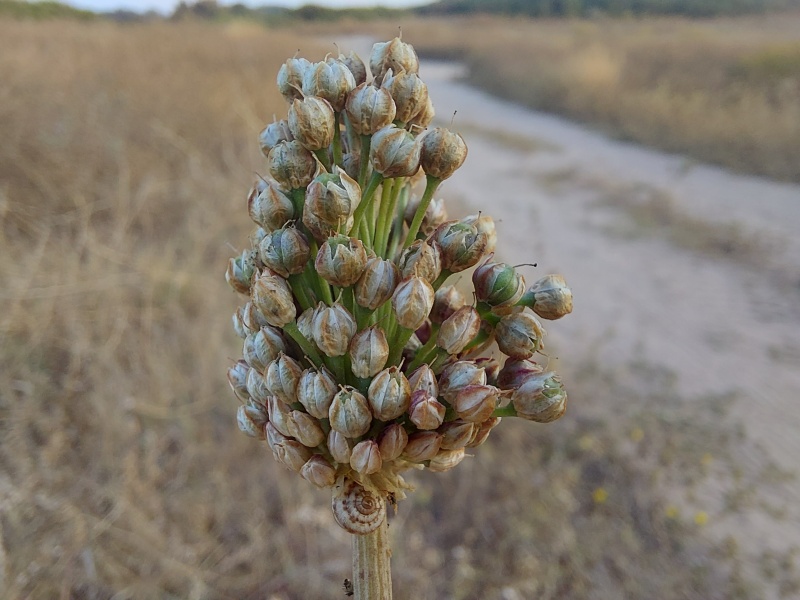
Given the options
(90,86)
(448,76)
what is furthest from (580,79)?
(90,86)

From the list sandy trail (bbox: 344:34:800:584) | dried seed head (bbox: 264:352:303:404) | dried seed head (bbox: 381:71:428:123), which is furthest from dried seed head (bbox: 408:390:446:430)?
sandy trail (bbox: 344:34:800:584)

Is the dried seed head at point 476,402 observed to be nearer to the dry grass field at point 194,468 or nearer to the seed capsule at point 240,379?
the seed capsule at point 240,379

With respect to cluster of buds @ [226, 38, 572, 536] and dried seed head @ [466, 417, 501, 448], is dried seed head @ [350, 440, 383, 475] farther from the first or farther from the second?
dried seed head @ [466, 417, 501, 448]

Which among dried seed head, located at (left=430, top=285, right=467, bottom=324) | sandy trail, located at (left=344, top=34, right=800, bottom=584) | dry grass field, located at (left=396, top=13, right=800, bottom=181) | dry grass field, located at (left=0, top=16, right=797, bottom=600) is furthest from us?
dry grass field, located at (left=396, top=13, right=800, bottom=181)

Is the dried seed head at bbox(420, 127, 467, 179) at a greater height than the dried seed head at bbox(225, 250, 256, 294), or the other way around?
the dried seed head at bbox(420, 127, 467, 179)

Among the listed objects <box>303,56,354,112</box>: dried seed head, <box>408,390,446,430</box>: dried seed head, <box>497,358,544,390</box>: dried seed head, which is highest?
<box>303,56,354,112</box>: dried seed head

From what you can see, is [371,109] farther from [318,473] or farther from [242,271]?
[318,473]
